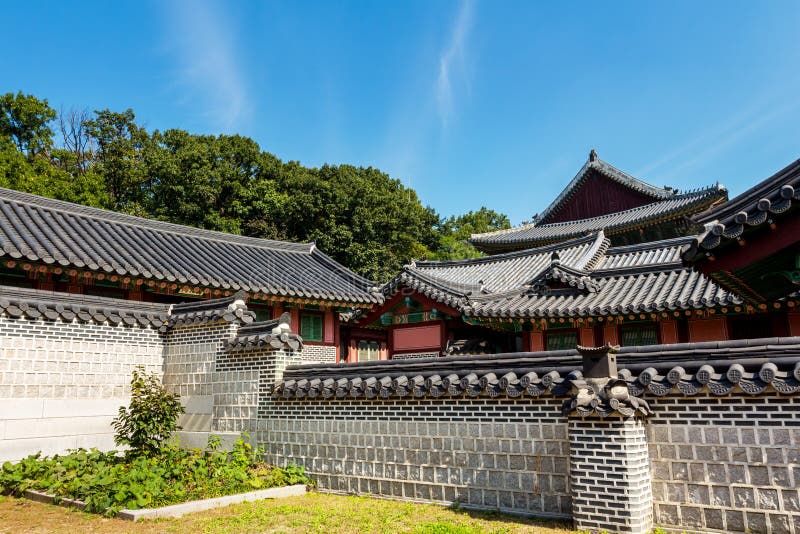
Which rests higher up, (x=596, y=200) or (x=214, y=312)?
(x=596, y=200)

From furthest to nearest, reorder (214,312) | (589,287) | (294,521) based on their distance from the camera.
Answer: (589,287)
(214,312)
(294,521)

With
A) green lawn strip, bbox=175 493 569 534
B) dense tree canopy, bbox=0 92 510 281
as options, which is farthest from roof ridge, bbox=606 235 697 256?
dense tree canopy, bbox=0 92 510 281

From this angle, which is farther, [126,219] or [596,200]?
[596,200]

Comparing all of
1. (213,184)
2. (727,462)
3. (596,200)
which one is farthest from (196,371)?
(213,184)

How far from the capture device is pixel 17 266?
11.2m

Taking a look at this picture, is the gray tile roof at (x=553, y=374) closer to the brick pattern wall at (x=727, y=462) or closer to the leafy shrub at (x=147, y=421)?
the brick pattern wall at (x=727, y=462)

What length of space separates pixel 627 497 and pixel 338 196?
109 feet

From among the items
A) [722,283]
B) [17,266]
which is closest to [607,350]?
[722,283]

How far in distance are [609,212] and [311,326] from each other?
792 inches

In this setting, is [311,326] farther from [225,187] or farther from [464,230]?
[464,230]

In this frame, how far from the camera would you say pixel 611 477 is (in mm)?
6363

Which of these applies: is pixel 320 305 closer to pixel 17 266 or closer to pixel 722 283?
pixel 17 266

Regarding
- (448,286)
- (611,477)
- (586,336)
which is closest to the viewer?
(611,477)

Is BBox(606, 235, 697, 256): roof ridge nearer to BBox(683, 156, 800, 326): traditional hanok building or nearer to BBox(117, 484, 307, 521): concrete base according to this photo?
BBox(683, 156, 800, 326): traditional hanok building
